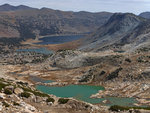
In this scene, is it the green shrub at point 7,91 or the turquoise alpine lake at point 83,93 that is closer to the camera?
the green shrub at point 7,91

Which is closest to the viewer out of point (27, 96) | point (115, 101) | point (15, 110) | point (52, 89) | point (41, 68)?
point (15, 110)

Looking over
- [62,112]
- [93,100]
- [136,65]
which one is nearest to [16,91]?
[62,112]

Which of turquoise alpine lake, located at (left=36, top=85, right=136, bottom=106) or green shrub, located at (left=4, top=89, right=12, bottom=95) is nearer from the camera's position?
green shrub, located at (left=4, top=89, right=12, bottom=95)

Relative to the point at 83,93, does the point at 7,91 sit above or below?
above

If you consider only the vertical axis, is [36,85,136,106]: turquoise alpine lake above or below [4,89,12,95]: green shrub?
below

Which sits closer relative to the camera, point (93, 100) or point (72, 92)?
point (93, 100)

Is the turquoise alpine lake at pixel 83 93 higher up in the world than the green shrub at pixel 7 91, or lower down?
lower down

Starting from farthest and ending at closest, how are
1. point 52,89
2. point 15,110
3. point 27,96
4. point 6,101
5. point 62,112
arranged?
point 52,89 → point 27,96 → point 62,112 → point 6,101 → point 15,110

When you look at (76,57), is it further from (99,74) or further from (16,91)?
(16,91)
